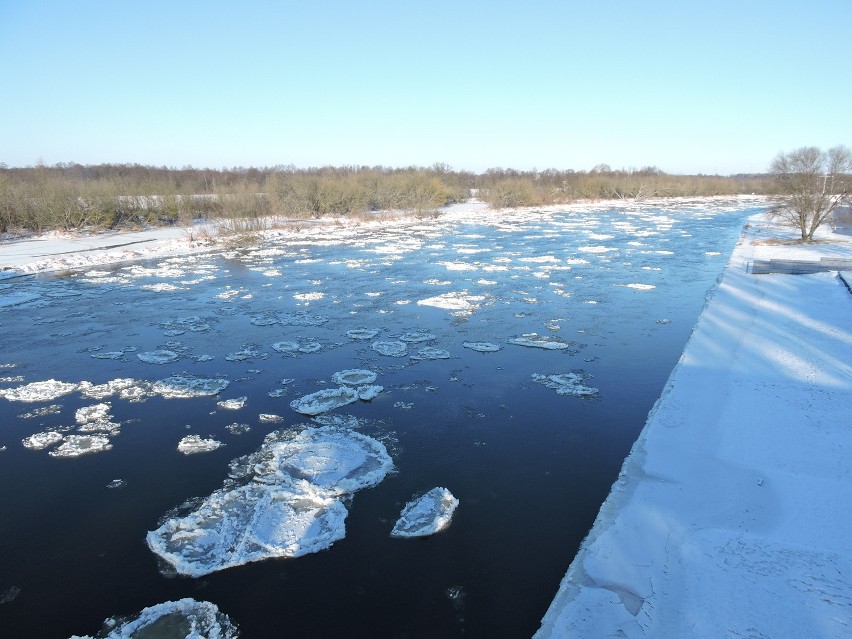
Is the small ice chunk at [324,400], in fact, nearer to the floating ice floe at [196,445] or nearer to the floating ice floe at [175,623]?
the floating ice floe at [196,445]

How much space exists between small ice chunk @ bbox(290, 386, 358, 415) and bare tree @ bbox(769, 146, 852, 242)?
2125cm

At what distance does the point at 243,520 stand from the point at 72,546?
1367 millimetres

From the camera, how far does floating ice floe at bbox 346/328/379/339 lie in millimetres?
9464

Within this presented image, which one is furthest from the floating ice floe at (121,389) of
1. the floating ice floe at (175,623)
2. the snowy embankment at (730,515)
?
the snowy embankment at (730,515)

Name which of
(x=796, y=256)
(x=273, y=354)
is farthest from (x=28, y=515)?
(x=796, y=256)

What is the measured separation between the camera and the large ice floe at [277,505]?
4.09 metres

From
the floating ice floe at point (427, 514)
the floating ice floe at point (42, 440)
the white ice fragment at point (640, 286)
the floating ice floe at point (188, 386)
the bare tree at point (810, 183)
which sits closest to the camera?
the floating ice floe at point (427, 514)

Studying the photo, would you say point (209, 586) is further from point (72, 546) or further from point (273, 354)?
point (273, 354)

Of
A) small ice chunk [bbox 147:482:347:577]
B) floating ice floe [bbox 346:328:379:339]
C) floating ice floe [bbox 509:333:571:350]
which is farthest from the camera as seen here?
floating ice floe [bbox 346:328:379:339]

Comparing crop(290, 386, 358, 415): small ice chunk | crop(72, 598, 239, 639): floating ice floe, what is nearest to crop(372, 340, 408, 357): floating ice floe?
crop(290, 386, 358, 415): small ice chunk

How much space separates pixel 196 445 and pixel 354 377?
97.4 inches

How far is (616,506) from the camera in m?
4.42

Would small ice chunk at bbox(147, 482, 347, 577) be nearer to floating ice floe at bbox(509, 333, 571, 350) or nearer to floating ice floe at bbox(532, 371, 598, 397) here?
floating ice floe at bbox(532, 371, 598, 397)

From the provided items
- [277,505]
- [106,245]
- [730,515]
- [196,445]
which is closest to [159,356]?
[196,445]
